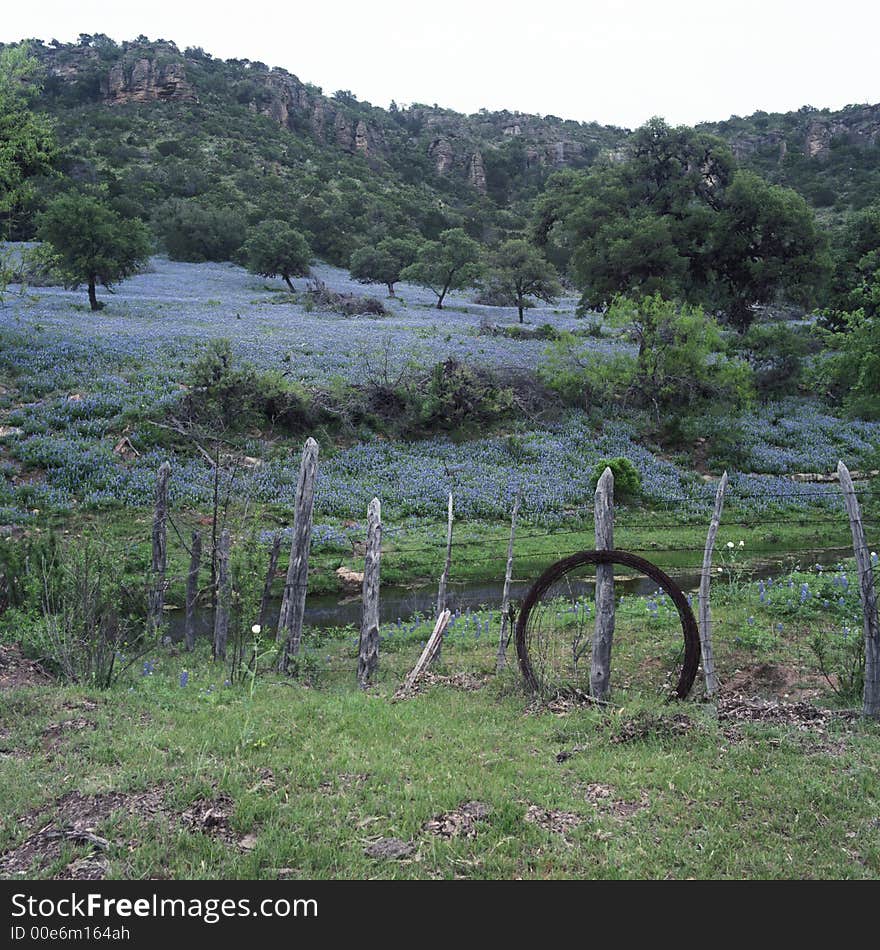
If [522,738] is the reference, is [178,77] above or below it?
above

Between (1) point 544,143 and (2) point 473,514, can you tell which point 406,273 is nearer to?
(2) point 473,514

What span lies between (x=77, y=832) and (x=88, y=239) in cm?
4105

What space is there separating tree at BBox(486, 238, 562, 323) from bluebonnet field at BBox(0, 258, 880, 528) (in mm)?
13126

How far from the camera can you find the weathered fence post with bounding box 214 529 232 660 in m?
9.88

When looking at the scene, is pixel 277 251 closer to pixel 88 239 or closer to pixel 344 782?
pixel 88 239

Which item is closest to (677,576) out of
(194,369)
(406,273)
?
(194,369)

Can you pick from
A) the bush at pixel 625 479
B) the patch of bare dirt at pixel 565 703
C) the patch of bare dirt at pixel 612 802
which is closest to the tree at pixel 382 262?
the bush at pixel 625 479

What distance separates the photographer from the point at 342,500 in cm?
2167

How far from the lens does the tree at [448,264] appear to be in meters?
54.3

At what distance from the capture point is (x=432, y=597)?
16.8 m

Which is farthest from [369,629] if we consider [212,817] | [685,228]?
[685,228]

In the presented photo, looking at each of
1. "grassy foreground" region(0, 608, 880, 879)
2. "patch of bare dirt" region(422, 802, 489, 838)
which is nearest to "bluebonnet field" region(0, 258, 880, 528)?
"grassy foreground" region(0, 608, 880, 879)

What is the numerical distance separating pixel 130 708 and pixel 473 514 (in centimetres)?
1564

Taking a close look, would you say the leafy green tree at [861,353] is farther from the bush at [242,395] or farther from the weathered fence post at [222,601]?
the bush at [242,395]
